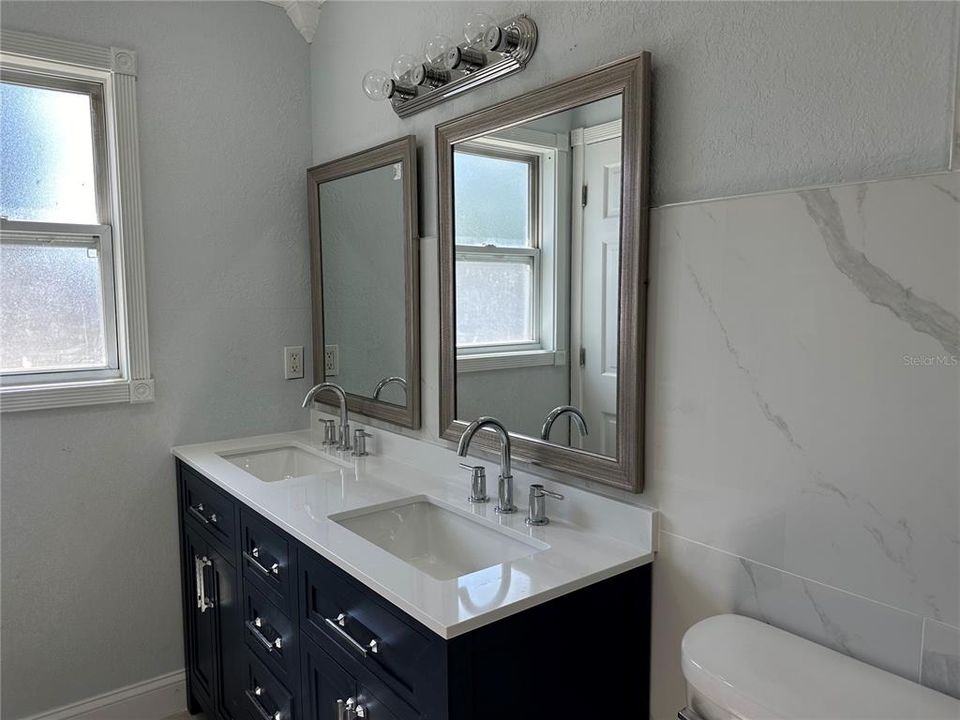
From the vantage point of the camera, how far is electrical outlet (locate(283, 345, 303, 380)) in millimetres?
2682

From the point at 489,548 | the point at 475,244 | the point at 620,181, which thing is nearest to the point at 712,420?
the point at 620,181

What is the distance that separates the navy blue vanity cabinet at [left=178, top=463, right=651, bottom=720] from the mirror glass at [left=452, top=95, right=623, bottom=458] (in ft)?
1.27

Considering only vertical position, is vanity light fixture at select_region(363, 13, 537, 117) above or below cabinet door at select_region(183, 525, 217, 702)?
above

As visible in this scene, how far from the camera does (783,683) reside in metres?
1.09

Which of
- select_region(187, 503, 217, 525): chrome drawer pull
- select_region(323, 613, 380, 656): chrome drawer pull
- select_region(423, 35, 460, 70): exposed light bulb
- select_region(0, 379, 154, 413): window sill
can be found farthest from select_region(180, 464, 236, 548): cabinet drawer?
select_region(423, 35, 460, 70): exposed light bulb

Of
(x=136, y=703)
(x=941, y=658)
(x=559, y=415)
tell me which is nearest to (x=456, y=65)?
(x=559, y=415)

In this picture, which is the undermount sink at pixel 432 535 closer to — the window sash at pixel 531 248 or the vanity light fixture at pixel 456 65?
the window sash at pixel 531 248

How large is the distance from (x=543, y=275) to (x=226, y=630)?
4.75 ft

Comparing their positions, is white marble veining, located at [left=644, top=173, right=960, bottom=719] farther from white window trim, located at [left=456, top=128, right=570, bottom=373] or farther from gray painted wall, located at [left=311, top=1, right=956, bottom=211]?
white window trim, located at [left=456, top=128, right=570, bottom=373]

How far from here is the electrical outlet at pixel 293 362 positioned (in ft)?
8.80

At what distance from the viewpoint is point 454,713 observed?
3.92ft

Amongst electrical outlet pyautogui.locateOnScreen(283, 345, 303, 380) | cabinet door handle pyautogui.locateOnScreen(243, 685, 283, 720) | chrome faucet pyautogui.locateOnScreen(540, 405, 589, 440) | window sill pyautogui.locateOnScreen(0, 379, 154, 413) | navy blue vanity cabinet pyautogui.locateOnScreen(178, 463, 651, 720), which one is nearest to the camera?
navy blue vanity cabinet pyautogui.locateOnScreen(178, 463, 651, 720)

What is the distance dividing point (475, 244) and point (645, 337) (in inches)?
24.3

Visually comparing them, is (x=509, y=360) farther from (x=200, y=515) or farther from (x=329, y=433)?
(x=200, y=515)
